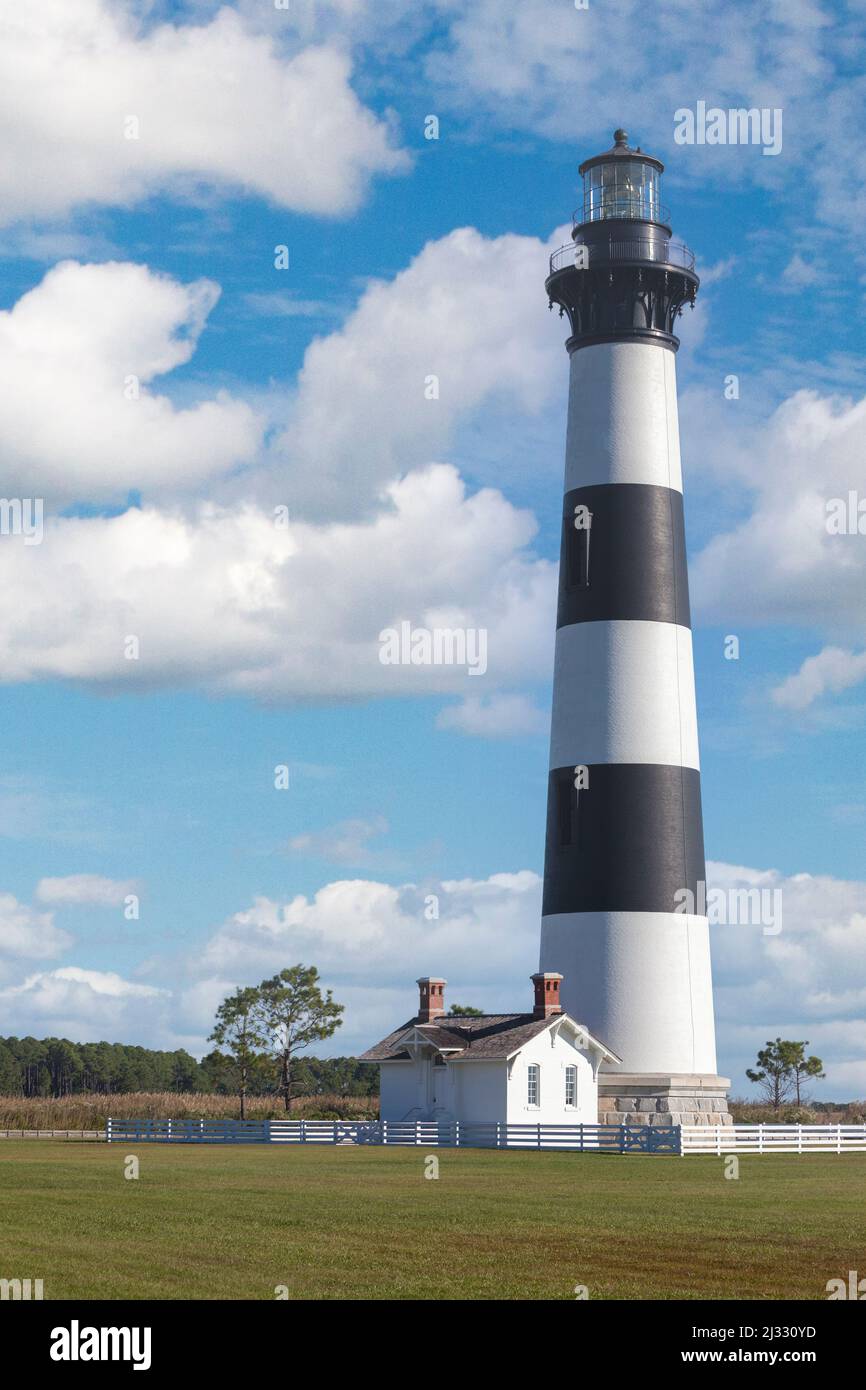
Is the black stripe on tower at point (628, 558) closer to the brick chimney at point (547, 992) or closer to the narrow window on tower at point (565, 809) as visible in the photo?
the narrow window on tower at point (565, 809)

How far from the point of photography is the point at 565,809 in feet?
149

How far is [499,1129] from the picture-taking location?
46.4m

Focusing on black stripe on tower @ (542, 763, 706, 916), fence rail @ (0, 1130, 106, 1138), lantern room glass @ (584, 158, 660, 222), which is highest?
lantern room glass @ (584, 158, 660, 222)

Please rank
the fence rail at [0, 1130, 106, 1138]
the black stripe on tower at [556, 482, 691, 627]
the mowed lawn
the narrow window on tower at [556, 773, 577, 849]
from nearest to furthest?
the mowed lawn < the narrow window on tower at [556, 773, 577, 849] < the black stripe on tower at [556, 482, 691, 627] < the fence rail at [0, 1130, 106, 1138]

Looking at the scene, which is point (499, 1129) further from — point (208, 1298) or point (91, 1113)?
point (208, 1298)

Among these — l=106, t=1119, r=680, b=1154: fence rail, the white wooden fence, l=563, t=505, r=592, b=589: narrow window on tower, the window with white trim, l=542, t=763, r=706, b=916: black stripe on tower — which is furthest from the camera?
the window with white trim

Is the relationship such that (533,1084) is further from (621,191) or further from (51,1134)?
(621,191)

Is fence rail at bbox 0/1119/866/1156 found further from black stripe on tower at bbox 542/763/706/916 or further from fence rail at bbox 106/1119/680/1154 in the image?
black stripe on tower at bbox 542/763/706/916

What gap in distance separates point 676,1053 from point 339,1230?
2528 centimetres

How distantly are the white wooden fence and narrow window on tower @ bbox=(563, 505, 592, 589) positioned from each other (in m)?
14.1

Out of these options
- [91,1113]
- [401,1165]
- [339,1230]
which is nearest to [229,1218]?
[339,1230]

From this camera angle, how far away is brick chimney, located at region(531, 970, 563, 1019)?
46344 mm

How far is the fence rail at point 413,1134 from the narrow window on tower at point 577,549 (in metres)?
13.9

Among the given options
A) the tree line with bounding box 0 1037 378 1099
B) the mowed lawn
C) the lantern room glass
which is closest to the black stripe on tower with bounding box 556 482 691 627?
the lantern room glass
